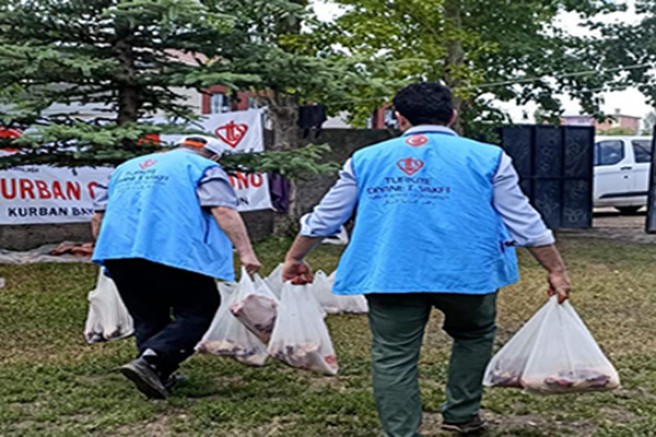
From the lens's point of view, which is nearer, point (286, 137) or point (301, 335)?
point (301, 335)

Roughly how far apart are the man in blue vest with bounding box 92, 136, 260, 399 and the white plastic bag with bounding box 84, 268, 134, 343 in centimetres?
87

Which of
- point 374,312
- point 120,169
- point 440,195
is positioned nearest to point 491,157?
point 440,195

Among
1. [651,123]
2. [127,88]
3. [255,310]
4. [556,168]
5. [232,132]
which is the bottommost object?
[255,310]

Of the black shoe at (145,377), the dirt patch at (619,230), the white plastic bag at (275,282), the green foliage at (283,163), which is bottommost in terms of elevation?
the dirt patch at (619,230)

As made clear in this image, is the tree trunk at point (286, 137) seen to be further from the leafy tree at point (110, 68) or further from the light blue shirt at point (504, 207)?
the light blue shirt at point (504, 207)

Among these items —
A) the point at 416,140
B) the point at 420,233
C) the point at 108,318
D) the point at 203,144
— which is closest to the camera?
the point at 420,233

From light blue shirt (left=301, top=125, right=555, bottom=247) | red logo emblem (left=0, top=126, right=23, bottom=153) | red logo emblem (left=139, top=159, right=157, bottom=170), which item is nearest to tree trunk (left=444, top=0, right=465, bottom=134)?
red logo emblem (left=0, top=126, right=23, bottom=153)

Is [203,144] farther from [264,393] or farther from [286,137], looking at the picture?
[286,137]

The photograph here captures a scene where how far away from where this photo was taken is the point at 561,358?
11.8 feet

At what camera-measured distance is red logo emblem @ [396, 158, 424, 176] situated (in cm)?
323

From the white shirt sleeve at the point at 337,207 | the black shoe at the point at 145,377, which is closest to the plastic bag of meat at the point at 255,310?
the black shoe at the point at 145,377

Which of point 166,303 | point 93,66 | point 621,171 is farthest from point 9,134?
point 621,171

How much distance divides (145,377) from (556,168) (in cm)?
1148

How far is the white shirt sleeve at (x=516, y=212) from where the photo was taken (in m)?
3.24
